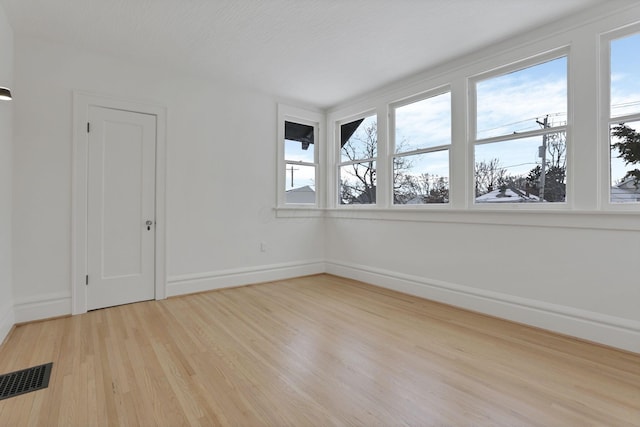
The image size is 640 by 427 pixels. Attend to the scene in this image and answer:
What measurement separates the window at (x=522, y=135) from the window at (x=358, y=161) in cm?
154

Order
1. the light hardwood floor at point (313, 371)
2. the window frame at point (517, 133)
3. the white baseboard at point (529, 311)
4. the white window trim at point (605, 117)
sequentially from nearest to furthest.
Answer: the light hardwood floor at point (313, 371) → the white baseboard at point (529, 311) → the white window trim at point (605, 117) → the window frame at point (517, 133)

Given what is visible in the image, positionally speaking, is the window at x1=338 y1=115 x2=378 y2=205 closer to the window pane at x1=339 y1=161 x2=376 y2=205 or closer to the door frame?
the window pane at x1=339 y1=161 x2=376 y2=205

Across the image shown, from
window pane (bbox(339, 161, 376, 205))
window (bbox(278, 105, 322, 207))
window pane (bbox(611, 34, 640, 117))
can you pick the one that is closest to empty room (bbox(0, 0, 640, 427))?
window pane (bbox(611, 34, 640, 117))

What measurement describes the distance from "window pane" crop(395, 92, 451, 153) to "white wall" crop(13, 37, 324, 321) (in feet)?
6.04

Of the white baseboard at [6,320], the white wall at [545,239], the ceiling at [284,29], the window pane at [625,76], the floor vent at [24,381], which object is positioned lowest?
the floor vent at [24,381]

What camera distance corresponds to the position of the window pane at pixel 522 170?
9.37 ft

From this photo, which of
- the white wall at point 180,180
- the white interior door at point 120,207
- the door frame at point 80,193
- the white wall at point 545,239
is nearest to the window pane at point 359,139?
the white wall at point 545,239

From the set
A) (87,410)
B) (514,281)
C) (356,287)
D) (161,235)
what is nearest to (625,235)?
(514,281)

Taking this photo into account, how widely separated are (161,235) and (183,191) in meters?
0.59

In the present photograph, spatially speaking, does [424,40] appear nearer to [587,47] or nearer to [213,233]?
[587,47]

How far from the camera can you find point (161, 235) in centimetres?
372

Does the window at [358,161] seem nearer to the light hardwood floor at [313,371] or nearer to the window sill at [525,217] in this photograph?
the window sill at [525,217]

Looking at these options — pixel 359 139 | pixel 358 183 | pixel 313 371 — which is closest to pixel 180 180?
pixel 358 183

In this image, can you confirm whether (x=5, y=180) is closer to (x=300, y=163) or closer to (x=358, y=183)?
(x=300, y=163)
